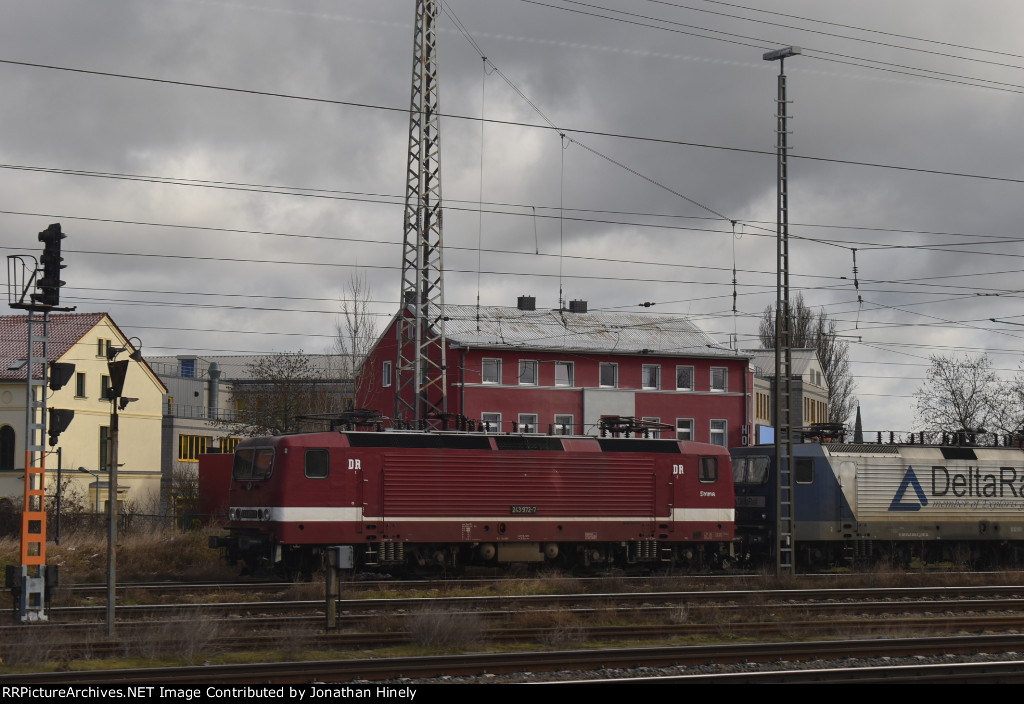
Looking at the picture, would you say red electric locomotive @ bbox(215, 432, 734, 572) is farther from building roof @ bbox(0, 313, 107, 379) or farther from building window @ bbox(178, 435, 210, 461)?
building window @ bbox(178, 435, 210, 461)

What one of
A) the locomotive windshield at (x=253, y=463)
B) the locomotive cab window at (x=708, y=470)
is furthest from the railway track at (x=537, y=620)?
the locomotive cab window at (x=708, y=470)

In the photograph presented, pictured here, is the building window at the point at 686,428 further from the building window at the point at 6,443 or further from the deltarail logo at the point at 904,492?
the building window at the point at 6,443

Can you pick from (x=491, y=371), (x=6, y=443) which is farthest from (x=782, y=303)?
(x=6, y=443)

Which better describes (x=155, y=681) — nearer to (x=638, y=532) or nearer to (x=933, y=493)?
(x=638, y=532)

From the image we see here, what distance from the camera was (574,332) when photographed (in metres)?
58.6

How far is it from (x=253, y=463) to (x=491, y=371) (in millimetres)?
29493

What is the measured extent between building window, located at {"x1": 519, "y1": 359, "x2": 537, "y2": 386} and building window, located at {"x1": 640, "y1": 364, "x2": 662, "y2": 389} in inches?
247

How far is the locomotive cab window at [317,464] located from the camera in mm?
25328

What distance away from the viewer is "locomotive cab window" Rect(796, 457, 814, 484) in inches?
1230

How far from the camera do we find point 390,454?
26.2m

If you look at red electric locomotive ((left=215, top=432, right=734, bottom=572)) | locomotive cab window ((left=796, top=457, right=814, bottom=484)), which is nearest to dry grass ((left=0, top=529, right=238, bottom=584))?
red electric locomotive ((left=215, top=432, right=734, bottom=572))

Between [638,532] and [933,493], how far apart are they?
9.64 meters

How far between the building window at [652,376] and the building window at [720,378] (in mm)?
3322

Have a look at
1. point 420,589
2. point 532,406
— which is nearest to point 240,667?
point 420,589
